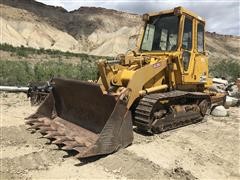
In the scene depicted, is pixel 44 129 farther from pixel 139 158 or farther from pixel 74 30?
pixel 74 30

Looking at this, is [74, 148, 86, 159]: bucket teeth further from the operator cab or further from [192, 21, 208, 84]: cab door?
[192, 21, 208, 84]: cab door

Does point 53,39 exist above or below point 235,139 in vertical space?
above

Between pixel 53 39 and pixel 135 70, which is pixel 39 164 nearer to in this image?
pixel 135 70

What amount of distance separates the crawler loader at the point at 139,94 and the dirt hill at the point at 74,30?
33.6 m

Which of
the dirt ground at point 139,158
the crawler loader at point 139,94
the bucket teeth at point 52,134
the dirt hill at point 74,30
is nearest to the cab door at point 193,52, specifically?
the crawler loader at point 139,94

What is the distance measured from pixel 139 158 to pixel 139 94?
Result: 1597 millimetres

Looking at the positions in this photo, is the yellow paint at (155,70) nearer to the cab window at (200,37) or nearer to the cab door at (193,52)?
the cab door at (193,52)

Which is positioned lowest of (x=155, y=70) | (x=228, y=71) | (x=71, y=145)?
(x=71, y=145)

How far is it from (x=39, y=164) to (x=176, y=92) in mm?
3560

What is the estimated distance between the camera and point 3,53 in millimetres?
27719

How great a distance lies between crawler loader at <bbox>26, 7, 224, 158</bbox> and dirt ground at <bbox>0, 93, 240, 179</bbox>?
0.22 metres

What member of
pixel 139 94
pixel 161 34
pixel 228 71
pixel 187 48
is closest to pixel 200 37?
pixel 187 48

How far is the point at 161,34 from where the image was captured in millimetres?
8227

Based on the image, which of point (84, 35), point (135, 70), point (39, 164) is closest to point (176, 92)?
point (135, 70)
